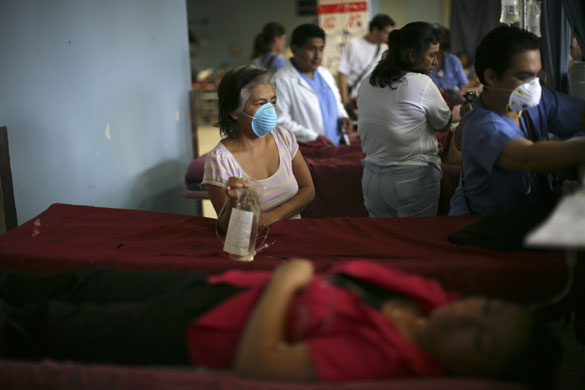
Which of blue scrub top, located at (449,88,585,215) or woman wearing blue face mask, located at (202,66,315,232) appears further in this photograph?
woman wearing blue face mask, located at (202,66,315,232)


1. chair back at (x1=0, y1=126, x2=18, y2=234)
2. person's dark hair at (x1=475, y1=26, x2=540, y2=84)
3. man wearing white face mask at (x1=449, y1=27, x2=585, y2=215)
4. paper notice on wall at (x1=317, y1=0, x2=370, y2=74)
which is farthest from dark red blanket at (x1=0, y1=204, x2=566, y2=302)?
paper notice on wall at (x1=317, y1=0, x2=370, y2=74)

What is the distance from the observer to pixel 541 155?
193 centimetres

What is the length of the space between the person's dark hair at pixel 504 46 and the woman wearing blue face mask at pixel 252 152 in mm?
983

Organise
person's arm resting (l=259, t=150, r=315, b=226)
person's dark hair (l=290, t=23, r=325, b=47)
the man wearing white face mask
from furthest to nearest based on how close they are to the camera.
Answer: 1. person's dark hair (l=290, t=23, r=325, b=47)
2. person's arm resting (l=259, t=150, r=315, b=226)
3. the man wearing white face mask

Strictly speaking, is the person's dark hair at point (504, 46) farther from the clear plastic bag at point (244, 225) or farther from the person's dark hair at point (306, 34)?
the person's dark hair at point (306, 34)

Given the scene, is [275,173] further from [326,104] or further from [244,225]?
[326,104]

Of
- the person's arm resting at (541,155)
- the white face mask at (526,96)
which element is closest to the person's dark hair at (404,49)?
the white face mask at (526,96)

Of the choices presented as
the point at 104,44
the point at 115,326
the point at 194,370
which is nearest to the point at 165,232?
the point at 115,326

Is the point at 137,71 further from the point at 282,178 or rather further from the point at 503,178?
the point at 503,178

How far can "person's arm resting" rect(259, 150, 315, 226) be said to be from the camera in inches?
105

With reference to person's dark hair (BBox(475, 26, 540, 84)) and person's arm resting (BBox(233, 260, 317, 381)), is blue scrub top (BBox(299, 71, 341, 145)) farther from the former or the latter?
person's arm resting (BBox(233, 260, 317, 381))

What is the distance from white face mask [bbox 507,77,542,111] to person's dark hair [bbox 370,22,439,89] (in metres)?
0.69

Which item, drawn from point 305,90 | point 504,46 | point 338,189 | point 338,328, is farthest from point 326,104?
point 338,328

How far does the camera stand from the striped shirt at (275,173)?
256 cm
